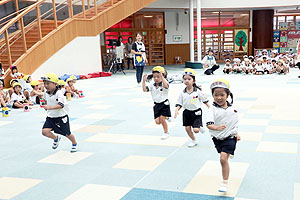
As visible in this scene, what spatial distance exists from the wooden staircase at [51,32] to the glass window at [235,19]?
28.5 feet

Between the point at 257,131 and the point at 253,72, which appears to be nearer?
the point at 257,131

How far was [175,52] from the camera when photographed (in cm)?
2369

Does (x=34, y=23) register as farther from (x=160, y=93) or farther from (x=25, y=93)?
(x=160, y=93)

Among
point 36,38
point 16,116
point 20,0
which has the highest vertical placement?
point 20,0

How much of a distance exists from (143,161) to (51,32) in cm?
1074

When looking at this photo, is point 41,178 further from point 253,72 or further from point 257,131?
point 253,72

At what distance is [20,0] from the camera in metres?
13.7

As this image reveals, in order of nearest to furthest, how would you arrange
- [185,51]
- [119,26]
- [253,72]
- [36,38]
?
[36,38], [253,72], [119,26], [185,51]

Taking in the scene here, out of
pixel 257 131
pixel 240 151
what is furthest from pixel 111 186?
pixel 257 131

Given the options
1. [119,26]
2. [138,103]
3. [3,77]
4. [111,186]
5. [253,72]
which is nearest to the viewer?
[111,186]

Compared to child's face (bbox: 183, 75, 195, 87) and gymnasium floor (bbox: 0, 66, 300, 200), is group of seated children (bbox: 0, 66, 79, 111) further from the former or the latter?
child's face (bbox: 183, 75, 195, 87)

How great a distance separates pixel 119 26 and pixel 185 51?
16.7 ft

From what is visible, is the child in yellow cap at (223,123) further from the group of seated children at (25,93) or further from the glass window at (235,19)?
the glass window at (235,19)

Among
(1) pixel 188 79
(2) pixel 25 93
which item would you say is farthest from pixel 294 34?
(1) pixel 188 79
